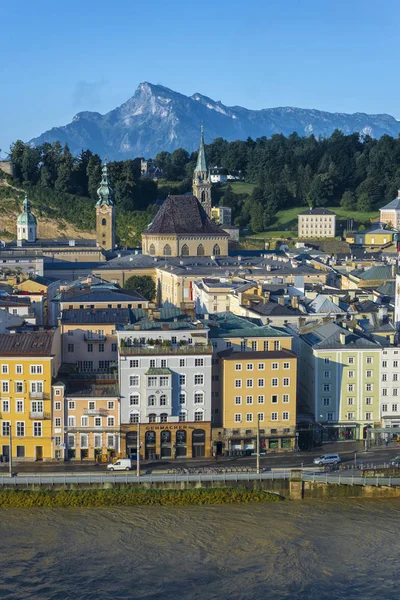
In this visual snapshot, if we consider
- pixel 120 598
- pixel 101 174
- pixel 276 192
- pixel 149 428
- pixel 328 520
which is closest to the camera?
pixel 120 598

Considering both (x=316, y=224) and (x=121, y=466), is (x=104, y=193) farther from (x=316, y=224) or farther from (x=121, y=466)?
(x=121, y=466)

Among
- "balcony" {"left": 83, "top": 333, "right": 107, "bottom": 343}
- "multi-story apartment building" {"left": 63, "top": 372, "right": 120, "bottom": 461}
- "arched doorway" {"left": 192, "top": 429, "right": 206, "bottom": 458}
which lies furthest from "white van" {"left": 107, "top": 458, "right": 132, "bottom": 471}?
"balcony" {"left": 83, "top": 333, "right": 107, "bottom": 343}

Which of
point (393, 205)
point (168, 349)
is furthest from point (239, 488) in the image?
point (393, 205)

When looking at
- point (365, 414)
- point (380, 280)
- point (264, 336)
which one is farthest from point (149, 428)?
point (380, 280)

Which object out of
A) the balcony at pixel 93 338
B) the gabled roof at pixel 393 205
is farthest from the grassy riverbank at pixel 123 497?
the gabled roof at pixel 393 205

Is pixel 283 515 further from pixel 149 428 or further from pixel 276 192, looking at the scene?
pixel 276 192

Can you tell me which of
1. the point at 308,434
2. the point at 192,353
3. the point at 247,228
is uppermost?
the point at 247,228

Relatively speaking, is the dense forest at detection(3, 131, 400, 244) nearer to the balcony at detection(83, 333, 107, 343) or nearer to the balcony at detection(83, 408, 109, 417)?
the balcony at detection(83, 333, 107, 343)
